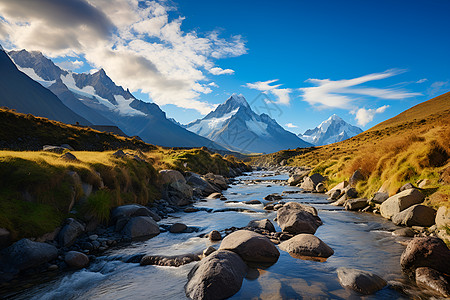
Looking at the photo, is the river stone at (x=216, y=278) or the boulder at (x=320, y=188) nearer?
the river stone at (x=216, y=278)

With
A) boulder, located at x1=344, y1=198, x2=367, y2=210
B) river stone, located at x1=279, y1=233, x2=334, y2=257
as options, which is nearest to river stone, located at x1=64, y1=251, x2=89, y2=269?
river stone, located at x1=279, y1=233, x2=334, y2=257

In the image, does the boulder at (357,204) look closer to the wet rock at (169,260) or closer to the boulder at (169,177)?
the wet rock at (169,260)

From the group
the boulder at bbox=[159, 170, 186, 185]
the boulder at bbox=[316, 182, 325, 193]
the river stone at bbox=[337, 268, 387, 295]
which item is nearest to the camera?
the river stone at bbox=[337, 268, 387, 295]

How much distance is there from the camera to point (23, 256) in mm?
7809

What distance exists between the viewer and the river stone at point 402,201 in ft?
40.4

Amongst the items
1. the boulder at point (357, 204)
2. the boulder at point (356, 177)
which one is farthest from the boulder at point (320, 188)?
the boulder at point (357, 204)

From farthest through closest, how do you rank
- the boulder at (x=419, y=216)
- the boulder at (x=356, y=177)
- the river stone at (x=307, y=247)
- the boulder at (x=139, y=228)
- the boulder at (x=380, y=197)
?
the boulder at (x=356, y=177), the boulder at (x=380, y=197), the boulder at (x=139, y=228), the boulder at (x=419, y=216), the river stone at (x=307, y=247)

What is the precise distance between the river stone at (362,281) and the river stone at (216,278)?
308 cm

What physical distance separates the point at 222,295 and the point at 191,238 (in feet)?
19.3

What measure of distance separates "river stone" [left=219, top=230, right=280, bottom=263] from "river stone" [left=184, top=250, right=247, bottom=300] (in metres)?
0.87

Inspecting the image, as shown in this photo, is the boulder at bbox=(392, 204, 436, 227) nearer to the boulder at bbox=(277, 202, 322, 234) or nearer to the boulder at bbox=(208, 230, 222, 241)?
the boulder at bbox=(277, 202, 322, 234)

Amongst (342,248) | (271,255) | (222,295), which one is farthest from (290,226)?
(222,295)

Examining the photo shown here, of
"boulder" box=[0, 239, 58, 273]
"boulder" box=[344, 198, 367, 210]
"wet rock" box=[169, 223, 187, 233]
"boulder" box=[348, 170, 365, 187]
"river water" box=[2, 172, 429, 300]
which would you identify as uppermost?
"boulder" box=[348, 170, 365, 187]

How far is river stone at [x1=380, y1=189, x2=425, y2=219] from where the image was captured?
485 inches
